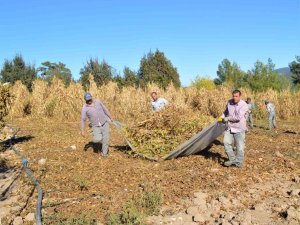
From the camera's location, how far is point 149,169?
301 inches

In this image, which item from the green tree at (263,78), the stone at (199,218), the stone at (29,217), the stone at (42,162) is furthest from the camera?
the green tree at (263,78)

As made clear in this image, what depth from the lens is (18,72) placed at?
38.8 meters

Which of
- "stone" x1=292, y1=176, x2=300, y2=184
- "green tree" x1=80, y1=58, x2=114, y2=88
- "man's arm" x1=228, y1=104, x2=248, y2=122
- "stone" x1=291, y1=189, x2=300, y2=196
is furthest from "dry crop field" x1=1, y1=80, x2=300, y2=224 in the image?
"green tree" x1=80, y1=58, x2=114, y2=88

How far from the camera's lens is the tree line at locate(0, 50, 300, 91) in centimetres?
3562

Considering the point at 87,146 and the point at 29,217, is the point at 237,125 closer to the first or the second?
the point at 29,217

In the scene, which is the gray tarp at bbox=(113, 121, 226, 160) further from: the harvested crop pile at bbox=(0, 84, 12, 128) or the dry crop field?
the harvested crop pile at bbox=(0, 84, 12, 128)

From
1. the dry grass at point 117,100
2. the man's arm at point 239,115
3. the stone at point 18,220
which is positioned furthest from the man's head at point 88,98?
the dry grass at point 117,100

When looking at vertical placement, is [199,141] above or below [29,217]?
above

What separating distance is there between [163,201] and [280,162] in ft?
12.0

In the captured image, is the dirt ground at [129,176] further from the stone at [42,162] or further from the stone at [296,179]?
the stone at [296,179]

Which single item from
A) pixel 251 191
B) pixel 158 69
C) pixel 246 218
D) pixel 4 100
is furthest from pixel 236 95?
pixel 158 69

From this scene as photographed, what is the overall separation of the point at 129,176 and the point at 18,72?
34997mm

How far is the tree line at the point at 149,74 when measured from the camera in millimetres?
35625

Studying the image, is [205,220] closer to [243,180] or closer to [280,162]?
[243,180]
